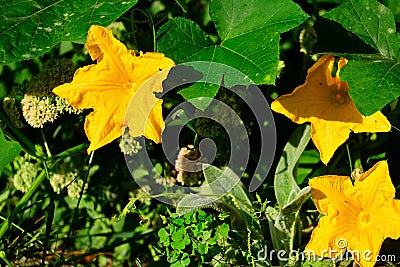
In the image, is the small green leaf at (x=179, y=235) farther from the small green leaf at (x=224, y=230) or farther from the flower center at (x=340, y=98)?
the flower center at (x=340, y=98)


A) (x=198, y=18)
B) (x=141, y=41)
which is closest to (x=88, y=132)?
(x=141, y=41)

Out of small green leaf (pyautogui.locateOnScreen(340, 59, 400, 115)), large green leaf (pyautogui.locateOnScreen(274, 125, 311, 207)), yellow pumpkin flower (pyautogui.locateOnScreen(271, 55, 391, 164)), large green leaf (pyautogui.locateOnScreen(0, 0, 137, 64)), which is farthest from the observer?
large green leaf (pyautogui.locateOnScreen(274, 125, 311, 207))

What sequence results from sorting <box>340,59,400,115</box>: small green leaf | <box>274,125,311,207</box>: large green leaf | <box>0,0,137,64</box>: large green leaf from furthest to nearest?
<box>274,125,311,207</box>: large green leaf, <box>0,0,137,64</box>: large green leaf, <box>340,59,400,115</box>: small green leaf

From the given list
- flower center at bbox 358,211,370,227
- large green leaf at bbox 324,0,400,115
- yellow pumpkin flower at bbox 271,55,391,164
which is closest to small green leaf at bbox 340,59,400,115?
large green leaf at bbox 324,0,400,115

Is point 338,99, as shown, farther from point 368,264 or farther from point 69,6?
point 69,6

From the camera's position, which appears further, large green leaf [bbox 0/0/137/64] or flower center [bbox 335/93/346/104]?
flower center [bbox 335/93/346/104]

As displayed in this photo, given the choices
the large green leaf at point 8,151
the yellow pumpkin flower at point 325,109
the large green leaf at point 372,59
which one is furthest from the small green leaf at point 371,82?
the large green leaf at point 8,151

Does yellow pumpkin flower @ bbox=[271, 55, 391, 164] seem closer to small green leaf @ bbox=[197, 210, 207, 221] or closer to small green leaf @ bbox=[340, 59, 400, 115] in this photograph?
small green leaf @ bbox=[340, 59, 400, 115]
